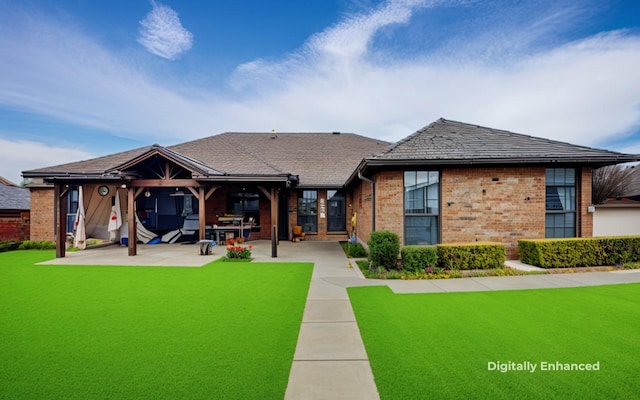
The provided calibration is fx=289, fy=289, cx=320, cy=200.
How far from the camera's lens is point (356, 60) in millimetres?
14938

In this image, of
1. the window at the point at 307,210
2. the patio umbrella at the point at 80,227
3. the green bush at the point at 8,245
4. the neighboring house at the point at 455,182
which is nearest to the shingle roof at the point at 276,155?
the neighboring house at the point at 455,182

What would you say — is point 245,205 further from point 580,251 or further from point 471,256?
point 580,251

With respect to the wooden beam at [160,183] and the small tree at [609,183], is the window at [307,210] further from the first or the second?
the small tree at [609,183]

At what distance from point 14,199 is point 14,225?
3645mm

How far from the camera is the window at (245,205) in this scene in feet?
52.3

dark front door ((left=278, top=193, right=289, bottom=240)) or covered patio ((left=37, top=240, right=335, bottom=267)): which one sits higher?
dark front door ((left=278, top=193, right=289, bottom=240))

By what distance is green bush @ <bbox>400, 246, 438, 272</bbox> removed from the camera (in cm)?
781

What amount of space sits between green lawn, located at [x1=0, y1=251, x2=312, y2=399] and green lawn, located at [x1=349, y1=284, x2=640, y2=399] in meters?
1.23

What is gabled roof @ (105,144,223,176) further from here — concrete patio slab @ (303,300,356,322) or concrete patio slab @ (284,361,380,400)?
concrete patio slab @ (284,361,380,400)

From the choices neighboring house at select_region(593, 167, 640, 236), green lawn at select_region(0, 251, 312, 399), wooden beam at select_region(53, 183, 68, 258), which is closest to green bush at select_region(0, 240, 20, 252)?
wooden beam at select_region(53, 183, 68, 258)

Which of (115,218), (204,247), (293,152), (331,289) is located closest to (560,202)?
(331,289)

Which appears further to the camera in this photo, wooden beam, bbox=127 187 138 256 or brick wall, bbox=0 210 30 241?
brick wall, bbox=0 210 30 241

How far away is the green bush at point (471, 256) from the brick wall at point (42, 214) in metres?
17.5

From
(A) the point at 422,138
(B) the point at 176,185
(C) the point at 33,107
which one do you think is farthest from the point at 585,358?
(C) the point at 33,107
